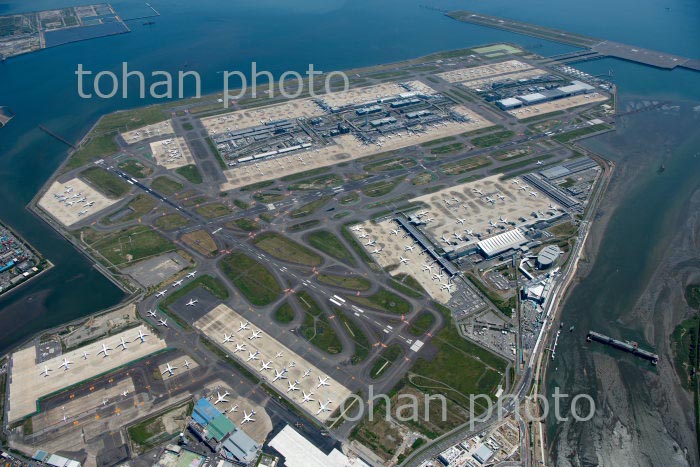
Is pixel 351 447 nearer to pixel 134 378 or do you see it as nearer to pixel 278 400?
pixel 278 400

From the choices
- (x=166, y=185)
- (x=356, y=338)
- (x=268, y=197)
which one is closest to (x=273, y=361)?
(x=356, y=338)

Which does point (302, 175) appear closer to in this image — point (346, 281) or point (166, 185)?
point (166, 185)

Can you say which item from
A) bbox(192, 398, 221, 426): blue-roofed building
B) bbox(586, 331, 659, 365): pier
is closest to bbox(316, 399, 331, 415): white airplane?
bbox(192, 398, 221, 426): blue-roofed building

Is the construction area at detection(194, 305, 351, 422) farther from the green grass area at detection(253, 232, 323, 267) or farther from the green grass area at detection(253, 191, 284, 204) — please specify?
the green grass area at detection(253, 191, 284, 204)

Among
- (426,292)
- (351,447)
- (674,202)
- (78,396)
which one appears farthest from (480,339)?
(674,202)

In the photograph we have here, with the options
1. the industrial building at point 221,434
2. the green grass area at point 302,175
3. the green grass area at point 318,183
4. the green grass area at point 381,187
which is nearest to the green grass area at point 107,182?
the green grass area at point 302,175
